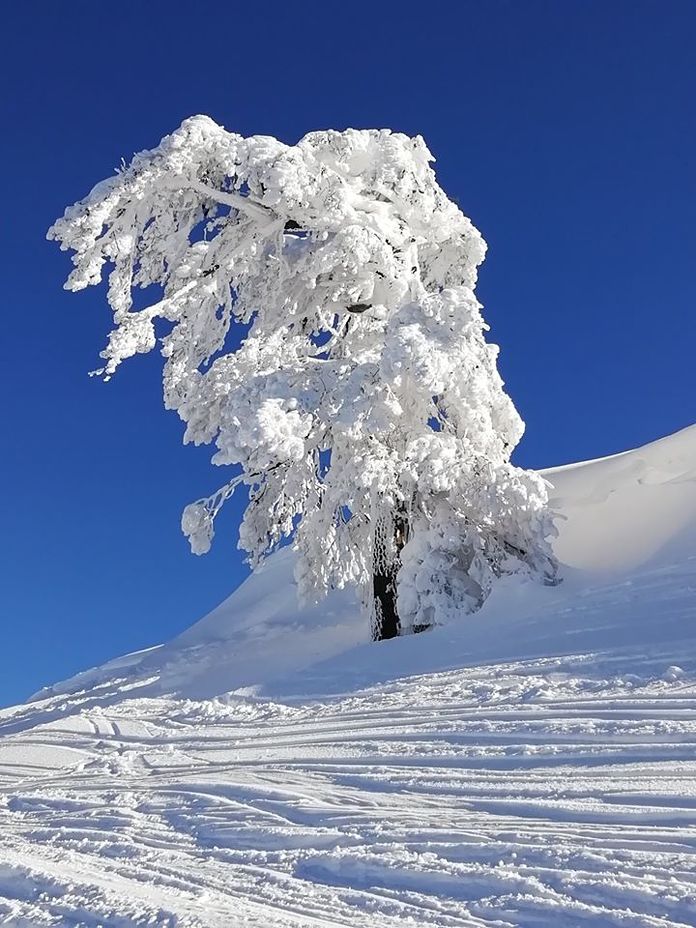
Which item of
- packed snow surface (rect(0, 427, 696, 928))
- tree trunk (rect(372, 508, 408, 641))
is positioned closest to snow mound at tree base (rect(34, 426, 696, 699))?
packed snow surface (rect(0, 427, 696, 928))

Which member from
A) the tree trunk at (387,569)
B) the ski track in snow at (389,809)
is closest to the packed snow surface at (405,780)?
the ski track in snow at (389,809)

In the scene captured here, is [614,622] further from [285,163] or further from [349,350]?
[285,163]

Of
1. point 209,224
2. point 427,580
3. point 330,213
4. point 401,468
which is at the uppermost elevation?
point 209,224

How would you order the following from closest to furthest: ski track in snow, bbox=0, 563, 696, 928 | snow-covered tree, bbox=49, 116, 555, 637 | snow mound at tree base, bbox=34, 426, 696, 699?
ski track in snow, bbox=0, 563, 696, 928, snow mound at tree base, bbox=34, 426, 696, 699, snow-covered tree, bbox=49, 116, 555, 637

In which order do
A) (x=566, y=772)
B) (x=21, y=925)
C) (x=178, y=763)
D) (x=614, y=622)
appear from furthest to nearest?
1. (x=614, y=622)
2. (x=178, y=763)
3. (x=566, y=772)
4. (x=21, y=925)

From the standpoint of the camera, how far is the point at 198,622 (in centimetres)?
2069

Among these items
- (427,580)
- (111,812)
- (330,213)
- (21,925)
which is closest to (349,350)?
(330,213)

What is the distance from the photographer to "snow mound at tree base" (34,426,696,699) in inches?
372

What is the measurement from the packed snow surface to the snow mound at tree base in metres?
0.06

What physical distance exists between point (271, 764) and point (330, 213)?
9131 millimetres

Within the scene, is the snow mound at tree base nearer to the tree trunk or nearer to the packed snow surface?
the packed snow surface

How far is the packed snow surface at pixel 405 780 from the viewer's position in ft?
13.0

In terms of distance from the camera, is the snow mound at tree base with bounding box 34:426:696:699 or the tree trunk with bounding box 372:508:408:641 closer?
the snow mound at tree base with bounding box 34:426:696:699

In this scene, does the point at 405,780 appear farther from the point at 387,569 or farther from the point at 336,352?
the point at 336,352
